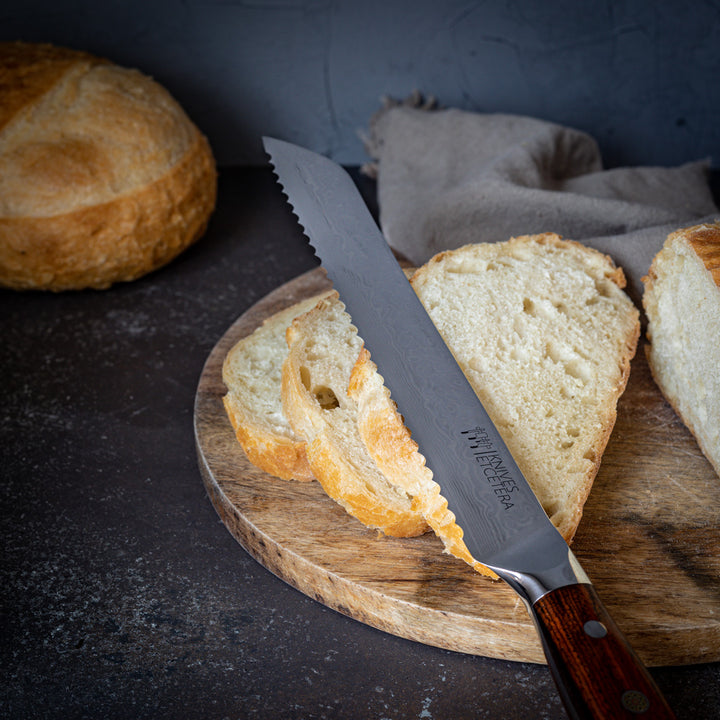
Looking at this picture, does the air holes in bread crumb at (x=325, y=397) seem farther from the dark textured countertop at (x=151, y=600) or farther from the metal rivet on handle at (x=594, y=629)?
the metal rivet on handle at (x=594, y=629)

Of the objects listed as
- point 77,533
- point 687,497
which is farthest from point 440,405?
point 77,533

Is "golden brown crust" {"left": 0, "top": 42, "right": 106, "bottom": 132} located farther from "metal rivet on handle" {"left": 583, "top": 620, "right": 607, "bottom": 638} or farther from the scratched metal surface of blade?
"metal rivet on handle" {"left": 583, "top": 620, "right": 607, "bottom": 638}

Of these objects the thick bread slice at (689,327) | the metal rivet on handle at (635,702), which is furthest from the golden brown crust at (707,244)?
the metal rivet on handle at (635,702)

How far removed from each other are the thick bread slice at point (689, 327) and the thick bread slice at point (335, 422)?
75 centimetres

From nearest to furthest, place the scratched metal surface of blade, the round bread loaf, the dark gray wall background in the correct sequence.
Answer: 1. the scratched metal surface of blade
2. the round bread loaf
3. the dark gray wall background

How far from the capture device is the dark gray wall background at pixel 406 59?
9.93ft

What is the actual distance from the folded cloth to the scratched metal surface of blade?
0.66 meters

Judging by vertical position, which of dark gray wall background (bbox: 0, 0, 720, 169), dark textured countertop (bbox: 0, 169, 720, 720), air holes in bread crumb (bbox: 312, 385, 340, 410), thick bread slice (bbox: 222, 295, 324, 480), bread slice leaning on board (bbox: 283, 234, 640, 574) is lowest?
dark textured countertop (bbox: 0, 169, 720, 720)

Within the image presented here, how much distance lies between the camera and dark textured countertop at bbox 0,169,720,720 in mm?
1396

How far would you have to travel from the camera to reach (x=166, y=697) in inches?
54.9

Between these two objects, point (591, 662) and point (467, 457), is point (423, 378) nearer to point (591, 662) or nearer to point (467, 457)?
point (467, 457)

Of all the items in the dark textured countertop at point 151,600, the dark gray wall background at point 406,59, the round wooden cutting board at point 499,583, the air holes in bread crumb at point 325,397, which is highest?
the dark gray wall background at point 406,59

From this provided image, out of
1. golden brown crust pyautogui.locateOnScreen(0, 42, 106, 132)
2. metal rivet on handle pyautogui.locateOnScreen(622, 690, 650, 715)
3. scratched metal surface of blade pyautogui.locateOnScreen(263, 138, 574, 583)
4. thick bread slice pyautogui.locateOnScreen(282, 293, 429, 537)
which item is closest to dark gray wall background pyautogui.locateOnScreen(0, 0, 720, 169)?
golden brown crust pyautogui.locateOnScreen(0, 42, 106, 132)

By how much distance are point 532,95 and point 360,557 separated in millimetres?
2442
